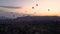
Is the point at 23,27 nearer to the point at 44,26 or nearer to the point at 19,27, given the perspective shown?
the point at 19,27

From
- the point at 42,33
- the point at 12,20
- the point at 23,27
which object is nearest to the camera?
the point at 42,33

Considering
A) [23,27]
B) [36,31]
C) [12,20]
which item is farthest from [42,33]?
[12,20]

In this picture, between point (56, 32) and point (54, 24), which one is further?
point (54, 24)

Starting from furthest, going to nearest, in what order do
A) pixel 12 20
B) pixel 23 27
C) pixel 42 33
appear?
pixel 12 20 < pixel 23 27 < pixel 42 33

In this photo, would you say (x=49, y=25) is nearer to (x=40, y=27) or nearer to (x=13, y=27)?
(x=40, y=27)

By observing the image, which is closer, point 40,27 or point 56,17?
point 40,27

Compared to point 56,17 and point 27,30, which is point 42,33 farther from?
point 56,17

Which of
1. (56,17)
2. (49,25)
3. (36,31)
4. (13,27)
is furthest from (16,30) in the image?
(56,17)
